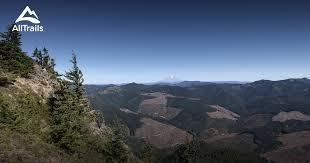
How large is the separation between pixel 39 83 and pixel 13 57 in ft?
23.6

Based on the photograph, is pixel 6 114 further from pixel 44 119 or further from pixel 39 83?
pixel 39 83

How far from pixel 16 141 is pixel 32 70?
30.7 meters

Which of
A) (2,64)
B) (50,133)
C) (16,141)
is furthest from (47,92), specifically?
(16,141)

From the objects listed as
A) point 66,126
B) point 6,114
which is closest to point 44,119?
point 66,126

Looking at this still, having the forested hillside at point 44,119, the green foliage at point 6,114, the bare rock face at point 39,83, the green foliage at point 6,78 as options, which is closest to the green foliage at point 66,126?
the forested hillside at point 44,119

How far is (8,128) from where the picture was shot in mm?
39438

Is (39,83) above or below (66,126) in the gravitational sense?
above

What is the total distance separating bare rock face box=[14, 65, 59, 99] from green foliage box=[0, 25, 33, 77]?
1.56m

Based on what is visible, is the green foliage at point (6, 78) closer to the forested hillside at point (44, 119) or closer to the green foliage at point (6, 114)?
the forested hillside at point (44, 119)

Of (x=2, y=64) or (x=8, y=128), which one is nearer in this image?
(x=8, y=128)

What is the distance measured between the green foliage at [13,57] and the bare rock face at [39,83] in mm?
1558

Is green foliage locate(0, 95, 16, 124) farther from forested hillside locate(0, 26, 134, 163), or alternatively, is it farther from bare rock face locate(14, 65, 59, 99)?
bare rock face locate(14, 65, 59, 99)

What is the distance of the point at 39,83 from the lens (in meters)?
61.8

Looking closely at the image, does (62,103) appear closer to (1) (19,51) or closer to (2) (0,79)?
(2) (0,79)
